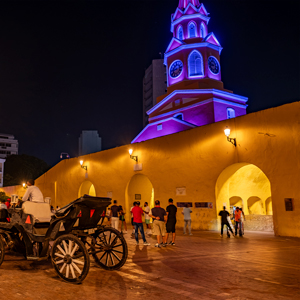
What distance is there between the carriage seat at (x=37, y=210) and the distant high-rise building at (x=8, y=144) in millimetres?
118557

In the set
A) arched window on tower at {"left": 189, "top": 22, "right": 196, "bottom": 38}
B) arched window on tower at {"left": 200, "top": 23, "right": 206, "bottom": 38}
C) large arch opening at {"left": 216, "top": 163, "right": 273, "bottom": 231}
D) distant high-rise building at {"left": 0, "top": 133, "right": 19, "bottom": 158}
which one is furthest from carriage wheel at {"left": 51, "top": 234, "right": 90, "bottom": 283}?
distant high-rise building at {"left": 0, "top": 133, "right": 19, "bottom": 158}

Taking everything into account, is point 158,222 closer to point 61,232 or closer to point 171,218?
point 171,218

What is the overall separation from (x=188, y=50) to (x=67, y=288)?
2792 centimetres

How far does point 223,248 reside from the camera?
995cm

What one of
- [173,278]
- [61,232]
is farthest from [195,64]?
[173,278]

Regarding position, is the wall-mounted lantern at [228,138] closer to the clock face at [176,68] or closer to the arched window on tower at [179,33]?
the clock face at [176,68]

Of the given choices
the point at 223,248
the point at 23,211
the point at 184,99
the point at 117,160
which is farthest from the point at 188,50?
the point at 23,211

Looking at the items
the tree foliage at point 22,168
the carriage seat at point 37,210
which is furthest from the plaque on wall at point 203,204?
the tree foliage at point 22,168

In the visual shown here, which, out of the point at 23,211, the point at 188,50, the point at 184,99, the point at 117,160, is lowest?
the point at 23,211

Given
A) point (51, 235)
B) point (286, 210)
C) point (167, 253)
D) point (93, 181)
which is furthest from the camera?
point (93, 181)

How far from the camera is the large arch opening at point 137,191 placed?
20.8 metres

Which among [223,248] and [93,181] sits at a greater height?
[93,181]

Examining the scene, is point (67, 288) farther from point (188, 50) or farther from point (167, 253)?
point (188, 50)

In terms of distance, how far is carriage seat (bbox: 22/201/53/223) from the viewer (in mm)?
6949
